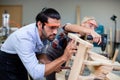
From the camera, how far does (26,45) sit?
5.46 feet

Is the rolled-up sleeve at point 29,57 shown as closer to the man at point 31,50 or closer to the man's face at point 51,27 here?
the man at point 31,50

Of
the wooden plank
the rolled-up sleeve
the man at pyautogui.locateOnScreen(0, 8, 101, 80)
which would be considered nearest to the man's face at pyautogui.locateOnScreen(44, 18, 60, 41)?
the man at pyautogui.locateOnScreen(0, 8, 101, 80)

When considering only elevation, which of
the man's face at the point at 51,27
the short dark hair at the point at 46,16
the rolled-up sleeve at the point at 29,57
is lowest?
the rolled-up sleeve at the point at 29,57

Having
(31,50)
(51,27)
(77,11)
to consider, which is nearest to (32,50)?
(31,50)

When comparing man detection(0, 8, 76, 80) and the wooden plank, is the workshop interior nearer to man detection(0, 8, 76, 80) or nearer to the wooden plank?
man detection(0, 8, 76, 80)

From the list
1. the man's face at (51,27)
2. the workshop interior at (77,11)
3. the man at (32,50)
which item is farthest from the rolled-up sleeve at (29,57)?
the workshop interior at (77,11)

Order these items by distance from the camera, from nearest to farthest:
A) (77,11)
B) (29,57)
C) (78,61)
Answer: (78,61) < (29,57) < (77,11)

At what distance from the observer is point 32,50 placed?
171 cm

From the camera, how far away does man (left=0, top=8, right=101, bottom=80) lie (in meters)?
1.63

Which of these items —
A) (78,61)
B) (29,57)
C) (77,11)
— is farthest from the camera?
(77,11)

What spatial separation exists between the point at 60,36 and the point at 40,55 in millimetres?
345

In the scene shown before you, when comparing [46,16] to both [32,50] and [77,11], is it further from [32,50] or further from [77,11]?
[77,11]

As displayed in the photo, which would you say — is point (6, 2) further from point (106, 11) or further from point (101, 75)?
point (101, 75)

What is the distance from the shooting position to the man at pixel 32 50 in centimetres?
163
